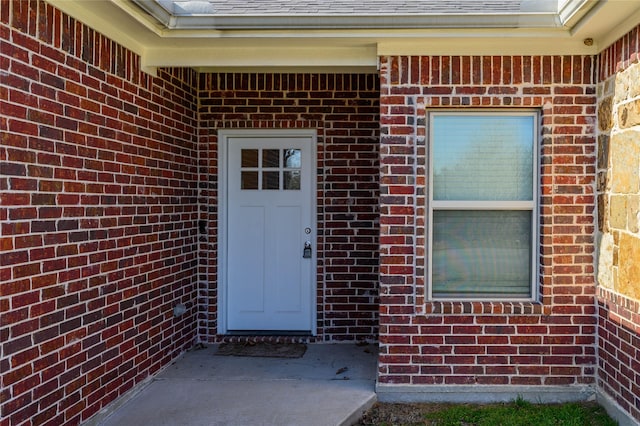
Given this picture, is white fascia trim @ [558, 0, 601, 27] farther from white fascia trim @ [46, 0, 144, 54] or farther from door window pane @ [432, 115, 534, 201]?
white fascia trim @ [46, 0, 144, 54]

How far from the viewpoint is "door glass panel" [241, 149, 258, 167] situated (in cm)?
570

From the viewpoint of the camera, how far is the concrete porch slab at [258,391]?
3791mm

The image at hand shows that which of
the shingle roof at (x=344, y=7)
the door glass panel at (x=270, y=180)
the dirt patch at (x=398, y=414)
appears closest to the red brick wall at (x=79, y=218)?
the shingle roof at (x=344, y=7)

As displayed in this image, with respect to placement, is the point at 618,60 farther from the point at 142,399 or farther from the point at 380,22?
the point at 142,399

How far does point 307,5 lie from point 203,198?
2.30m

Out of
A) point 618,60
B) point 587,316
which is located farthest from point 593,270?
point 618,60

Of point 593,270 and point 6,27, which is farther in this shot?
point 593,270

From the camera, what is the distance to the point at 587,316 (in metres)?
4.16

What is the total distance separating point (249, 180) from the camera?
5707 millimetres

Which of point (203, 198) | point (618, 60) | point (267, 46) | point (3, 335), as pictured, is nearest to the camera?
point (3, 335)

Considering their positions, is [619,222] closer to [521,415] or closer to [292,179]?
[521,415]

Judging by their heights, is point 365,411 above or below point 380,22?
below

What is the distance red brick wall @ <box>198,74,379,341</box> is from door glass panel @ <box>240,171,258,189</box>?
491 millimetres

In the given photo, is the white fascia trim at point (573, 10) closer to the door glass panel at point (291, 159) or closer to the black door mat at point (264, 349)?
the door glass panel at point (291, 159)
